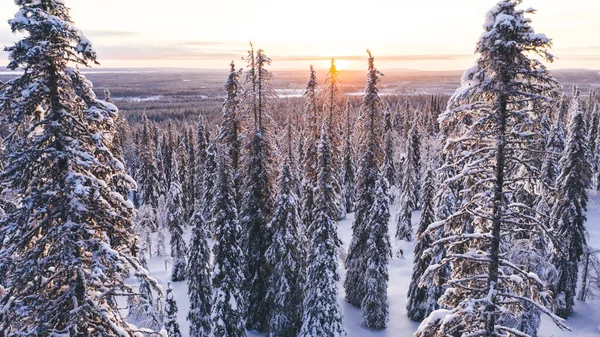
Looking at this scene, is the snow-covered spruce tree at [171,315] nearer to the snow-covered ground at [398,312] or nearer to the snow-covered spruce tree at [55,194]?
the snow-covered ground at [398,312]

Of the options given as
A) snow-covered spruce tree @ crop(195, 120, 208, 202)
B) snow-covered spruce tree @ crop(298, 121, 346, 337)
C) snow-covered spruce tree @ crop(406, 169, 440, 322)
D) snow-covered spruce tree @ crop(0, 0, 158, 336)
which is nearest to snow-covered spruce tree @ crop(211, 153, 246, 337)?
snow-covered spruce tree @ crop(298, 121, 346, 337)

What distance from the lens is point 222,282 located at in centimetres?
2291

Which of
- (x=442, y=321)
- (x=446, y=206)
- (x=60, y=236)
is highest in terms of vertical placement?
(x=60, y=236)

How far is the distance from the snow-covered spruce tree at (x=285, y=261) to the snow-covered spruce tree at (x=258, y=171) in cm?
100

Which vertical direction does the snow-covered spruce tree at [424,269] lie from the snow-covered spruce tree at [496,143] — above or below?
below

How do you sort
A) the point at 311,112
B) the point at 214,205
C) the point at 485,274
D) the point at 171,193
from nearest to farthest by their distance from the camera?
1. the point at 485,274
2. the point at 214,205
3. the point at 311,112
4. the point at 171,193

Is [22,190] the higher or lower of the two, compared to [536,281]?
higher

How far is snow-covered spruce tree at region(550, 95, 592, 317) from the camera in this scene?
98.9 feet

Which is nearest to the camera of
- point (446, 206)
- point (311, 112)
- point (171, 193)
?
point (446, 206)

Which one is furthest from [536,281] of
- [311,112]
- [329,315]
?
[311,112]

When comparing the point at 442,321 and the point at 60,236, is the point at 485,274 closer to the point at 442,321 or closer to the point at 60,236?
the point at 442,321

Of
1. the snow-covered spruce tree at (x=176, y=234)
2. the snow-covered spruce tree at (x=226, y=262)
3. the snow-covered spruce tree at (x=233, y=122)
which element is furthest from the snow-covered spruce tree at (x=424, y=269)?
the snow-covered spruce tree at (x=176, y=234)

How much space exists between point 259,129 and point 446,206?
44.1 ft

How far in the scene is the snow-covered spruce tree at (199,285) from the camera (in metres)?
25.5
